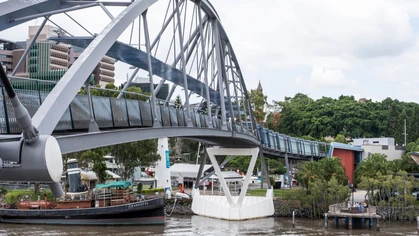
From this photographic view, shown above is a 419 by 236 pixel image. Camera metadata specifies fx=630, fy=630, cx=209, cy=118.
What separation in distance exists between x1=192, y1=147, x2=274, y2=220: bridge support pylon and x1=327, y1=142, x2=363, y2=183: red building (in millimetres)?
21267

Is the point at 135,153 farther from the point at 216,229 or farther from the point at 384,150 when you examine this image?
the point at 384,150

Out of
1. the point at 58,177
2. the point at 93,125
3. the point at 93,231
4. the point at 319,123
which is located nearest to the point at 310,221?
the point at 93,231

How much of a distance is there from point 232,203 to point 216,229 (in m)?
7.14

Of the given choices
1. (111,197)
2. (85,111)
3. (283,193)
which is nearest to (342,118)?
(283,193)

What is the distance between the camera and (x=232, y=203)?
172ft

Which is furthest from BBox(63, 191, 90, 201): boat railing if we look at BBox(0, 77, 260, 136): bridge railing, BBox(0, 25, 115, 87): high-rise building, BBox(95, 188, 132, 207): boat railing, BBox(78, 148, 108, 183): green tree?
BBox(0, 77, 260, 136): bridge railing

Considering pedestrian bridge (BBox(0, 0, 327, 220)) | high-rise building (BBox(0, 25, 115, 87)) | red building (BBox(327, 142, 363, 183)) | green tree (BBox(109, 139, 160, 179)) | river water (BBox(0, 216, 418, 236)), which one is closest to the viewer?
pedestrian bridge (BBox(0, 0, 327, 220))

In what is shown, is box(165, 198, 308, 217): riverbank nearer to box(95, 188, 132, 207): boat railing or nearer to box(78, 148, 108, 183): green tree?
box(95, 188, 132, 207): boat railing

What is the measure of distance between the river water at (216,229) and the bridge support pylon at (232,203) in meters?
1.13

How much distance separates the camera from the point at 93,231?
45531 mm

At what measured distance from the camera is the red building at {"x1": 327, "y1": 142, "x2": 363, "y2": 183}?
7644cm

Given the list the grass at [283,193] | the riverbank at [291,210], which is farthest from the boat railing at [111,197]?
the grass at [283,193]

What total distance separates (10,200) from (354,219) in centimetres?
3320

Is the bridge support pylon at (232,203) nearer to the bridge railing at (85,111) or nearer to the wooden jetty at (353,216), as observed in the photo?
the wooden jetty at (353,216)
